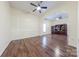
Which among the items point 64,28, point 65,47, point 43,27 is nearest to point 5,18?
point 43,27

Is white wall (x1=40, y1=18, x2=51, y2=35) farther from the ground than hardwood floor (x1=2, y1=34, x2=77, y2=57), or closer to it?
farther from the ground

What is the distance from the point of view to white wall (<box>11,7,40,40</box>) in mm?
2166

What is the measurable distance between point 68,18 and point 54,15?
289mm

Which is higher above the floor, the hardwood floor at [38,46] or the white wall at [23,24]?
the white wall at [23,24]

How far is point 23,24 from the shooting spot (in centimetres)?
219

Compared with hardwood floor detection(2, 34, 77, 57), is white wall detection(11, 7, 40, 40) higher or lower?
higher

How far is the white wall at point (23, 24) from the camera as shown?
85.3 inches

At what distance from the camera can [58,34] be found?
2.39 meters

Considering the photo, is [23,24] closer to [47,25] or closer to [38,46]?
[47,25]

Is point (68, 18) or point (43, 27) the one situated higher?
point (68, 18)

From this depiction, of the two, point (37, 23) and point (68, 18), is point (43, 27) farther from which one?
point (68, 18)

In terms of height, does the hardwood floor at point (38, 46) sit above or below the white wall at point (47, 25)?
below

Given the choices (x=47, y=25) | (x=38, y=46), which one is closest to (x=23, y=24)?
(x=47, y=25)

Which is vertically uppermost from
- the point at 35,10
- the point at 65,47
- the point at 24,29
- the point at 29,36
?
the point at 35,10
